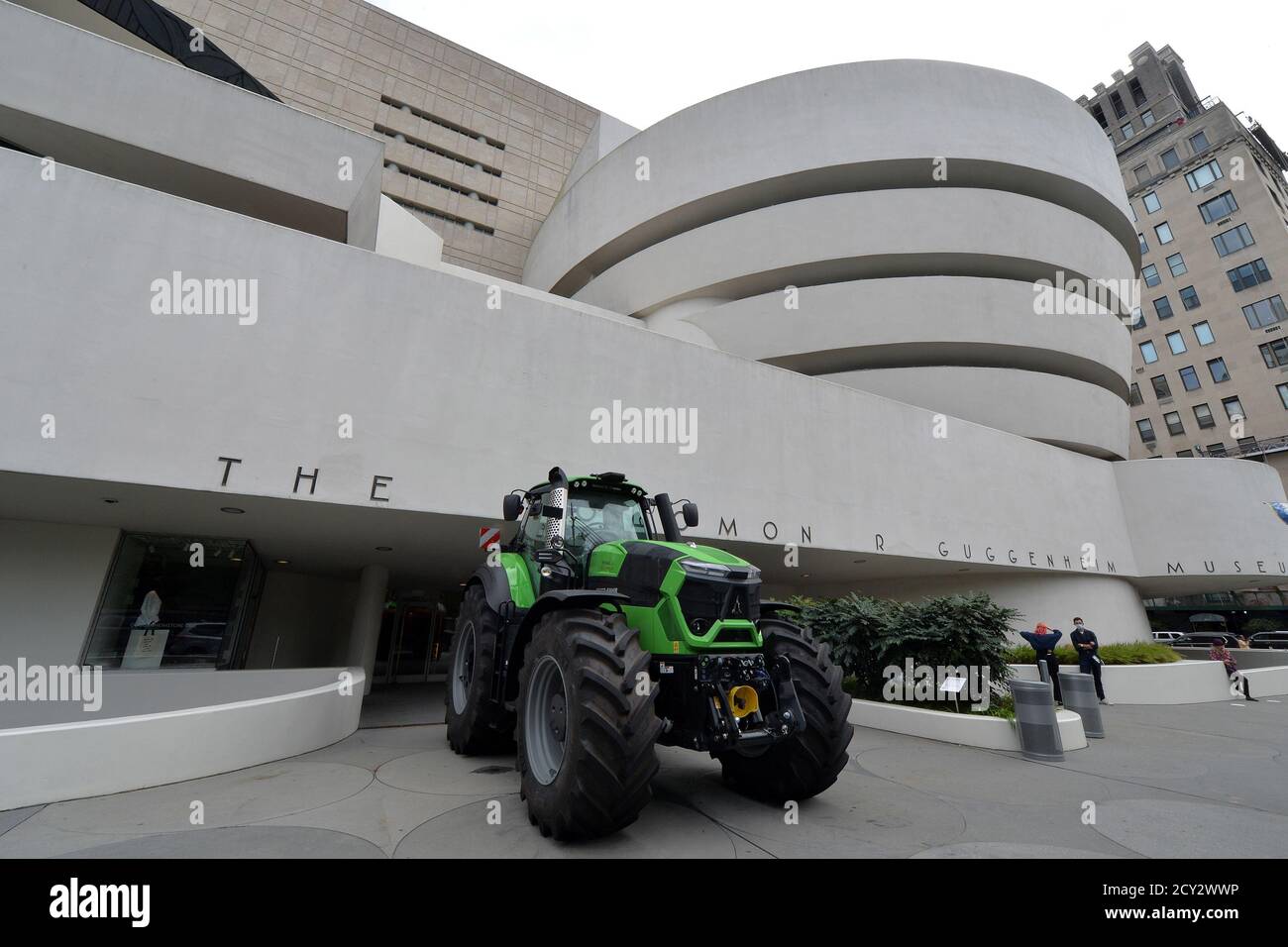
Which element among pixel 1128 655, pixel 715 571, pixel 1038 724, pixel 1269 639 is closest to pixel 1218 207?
pixel 1269 639

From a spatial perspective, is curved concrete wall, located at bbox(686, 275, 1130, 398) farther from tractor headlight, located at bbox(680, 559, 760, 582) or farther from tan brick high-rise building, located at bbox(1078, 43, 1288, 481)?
tan brick high-rise building, located at bbox(1078, 43, 1288, 481)

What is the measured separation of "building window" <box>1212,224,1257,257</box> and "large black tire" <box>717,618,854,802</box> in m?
59.9

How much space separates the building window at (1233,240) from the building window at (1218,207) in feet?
5.69

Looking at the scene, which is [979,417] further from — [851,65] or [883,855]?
[883,855]

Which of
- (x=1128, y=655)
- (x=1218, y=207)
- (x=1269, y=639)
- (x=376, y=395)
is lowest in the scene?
(x=1269, y=639)

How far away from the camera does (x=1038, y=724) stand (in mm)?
6961

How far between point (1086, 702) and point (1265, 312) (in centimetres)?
5094

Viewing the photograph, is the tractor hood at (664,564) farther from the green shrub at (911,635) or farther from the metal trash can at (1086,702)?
the metal trash can at (1086,702)

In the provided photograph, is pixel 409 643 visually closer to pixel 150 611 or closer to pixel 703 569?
pixel 150 611

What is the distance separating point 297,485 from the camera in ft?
25.3

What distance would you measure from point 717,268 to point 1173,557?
64.0 feet

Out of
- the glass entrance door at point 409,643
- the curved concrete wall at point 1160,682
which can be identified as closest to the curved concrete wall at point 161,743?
the glass entrance door at point 409,643

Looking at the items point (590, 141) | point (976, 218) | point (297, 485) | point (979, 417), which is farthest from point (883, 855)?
point (590, 141)

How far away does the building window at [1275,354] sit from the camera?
1484 inches
